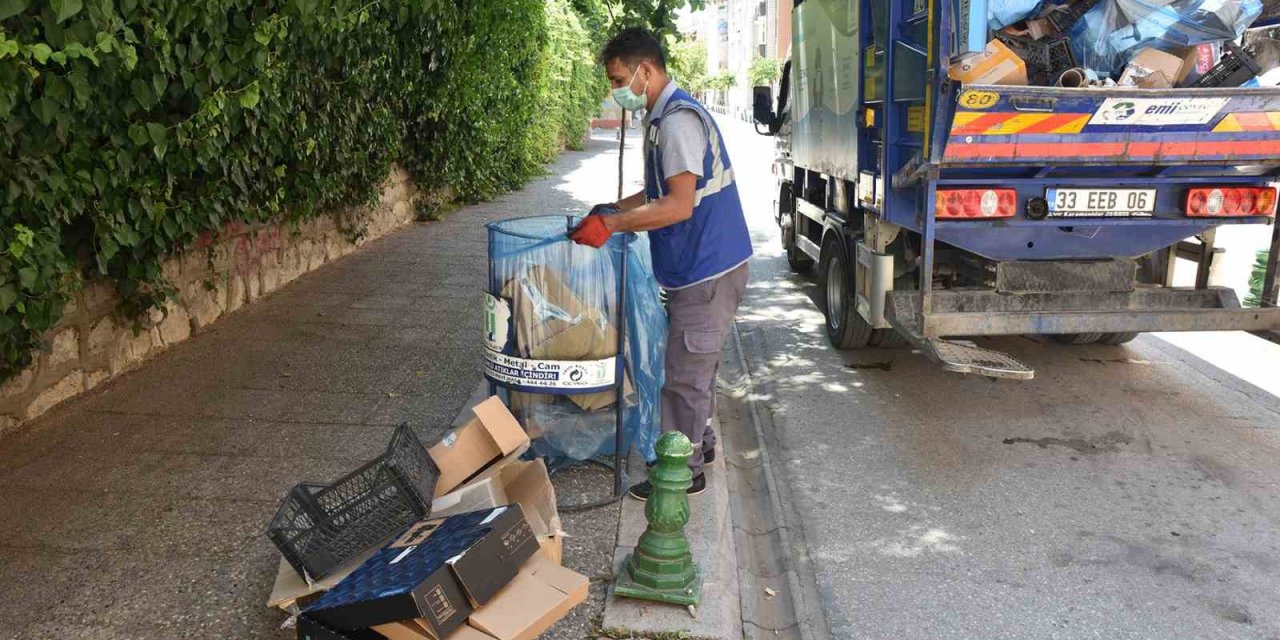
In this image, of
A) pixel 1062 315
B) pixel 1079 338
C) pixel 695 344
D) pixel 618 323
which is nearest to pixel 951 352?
pixel 1062 315

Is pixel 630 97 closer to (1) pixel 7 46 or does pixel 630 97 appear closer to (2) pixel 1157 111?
(1) pixel 7 46

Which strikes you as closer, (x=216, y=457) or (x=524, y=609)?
(x=524, y=609)

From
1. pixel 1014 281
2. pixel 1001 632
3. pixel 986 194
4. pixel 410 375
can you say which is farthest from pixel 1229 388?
pixel 410 375

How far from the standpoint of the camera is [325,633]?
108 inches

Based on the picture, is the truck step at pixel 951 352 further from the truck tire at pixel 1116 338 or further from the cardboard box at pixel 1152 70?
the truck tire at pixel 1116 338

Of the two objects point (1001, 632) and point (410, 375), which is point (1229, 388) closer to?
point (1001, 632)

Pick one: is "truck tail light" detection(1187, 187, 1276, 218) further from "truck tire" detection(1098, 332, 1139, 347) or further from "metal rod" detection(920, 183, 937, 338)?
"metal rod" detection(920, 183, 937, 338)

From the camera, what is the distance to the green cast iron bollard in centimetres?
331

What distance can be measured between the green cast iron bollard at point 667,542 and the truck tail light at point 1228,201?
12.7 ft

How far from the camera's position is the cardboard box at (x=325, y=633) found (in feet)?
8.96

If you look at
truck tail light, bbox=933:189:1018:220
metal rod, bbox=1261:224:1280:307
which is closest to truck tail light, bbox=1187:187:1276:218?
metal rod, bbox=1261:224:1280:307

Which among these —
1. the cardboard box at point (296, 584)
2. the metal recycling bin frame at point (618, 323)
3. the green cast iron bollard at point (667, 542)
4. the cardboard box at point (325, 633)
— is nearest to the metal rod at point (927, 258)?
the metal recycling bin frame at point (618, 323)

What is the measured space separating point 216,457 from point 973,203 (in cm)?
409

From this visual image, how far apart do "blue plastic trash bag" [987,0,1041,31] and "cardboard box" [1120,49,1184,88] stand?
2.02ft
